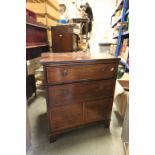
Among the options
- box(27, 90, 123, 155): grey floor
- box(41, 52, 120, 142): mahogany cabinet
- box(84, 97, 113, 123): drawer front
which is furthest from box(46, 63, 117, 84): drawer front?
box(27, 90, 123, 155): grey floor

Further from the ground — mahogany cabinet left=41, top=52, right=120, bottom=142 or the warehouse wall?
the warehouse wall

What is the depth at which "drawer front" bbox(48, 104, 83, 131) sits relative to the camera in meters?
1.06

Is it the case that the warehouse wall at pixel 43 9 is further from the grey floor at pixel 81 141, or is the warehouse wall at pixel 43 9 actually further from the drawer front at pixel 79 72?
the grey floor at pixel 81 141

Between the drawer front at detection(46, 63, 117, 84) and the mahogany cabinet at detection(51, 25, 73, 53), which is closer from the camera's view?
the drawer front at detection(46, 63, 117, 84)

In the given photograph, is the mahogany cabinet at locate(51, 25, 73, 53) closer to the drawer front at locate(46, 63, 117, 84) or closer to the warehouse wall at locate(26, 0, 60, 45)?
the warehouse wall at locate(26, 0, 60, 45)

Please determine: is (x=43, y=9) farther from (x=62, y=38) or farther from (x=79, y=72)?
(x=79, y=72)

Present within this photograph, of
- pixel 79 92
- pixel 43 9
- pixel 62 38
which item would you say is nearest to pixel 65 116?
pixel 79 92

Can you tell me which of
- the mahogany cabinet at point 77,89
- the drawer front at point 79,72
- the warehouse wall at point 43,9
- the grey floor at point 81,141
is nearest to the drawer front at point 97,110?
the mahogany cabinet at point 77,89

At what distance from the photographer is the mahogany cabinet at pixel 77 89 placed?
0.97m

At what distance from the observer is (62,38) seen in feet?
6.06

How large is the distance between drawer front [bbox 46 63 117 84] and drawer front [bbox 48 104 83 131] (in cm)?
26
